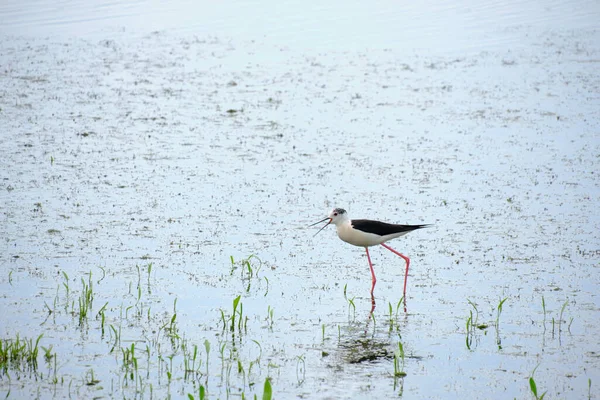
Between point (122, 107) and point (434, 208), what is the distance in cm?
626

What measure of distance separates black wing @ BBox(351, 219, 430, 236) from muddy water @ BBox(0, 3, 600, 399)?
50cm

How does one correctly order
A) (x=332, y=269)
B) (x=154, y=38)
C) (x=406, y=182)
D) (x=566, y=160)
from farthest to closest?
(x=154, y=38)
(x=566, y=160)
(x=406, y=182)
(x=332, y=269)

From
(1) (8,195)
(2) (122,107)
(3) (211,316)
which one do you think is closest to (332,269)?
(3) (211,316)

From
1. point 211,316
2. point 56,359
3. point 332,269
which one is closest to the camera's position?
point 56,359

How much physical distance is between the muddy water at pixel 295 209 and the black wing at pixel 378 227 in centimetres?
50

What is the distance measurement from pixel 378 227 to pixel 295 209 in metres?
2.09

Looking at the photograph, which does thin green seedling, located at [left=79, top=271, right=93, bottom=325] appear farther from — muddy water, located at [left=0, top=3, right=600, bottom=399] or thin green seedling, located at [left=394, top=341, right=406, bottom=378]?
thin green seedling, located at [left=394, top=341, right=406, bottom=378]

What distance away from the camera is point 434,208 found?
10445 mm

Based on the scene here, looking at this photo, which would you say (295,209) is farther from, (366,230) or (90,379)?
(90,379)

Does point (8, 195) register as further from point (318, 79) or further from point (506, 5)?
point (506, 5)

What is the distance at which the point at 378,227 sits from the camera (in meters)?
8.50

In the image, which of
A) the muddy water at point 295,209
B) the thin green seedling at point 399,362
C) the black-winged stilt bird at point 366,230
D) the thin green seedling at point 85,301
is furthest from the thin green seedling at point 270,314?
the thin green seedling at point 85,301

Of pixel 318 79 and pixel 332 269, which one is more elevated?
pixel 318 79

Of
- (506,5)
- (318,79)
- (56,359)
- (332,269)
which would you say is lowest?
(56,359)
